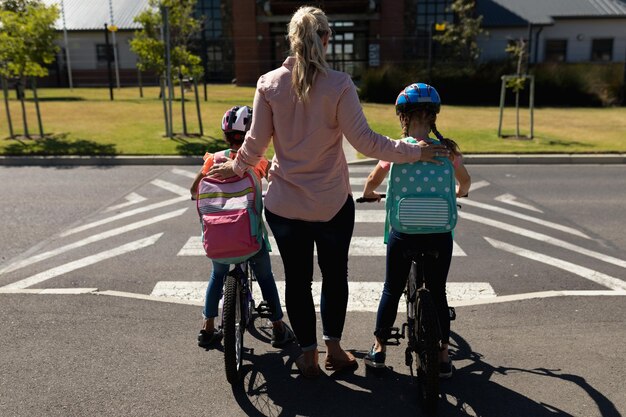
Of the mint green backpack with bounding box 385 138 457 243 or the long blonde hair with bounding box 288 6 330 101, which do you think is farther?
the mint green backpack with bounding box 385 138 457 243

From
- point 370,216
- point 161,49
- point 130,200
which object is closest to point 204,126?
point 161,49

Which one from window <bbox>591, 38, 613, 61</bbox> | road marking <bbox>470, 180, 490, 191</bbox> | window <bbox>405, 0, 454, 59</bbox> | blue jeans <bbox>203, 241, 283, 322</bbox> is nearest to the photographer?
blue jeans <bbox>203, 241, 283, 322</bbox>

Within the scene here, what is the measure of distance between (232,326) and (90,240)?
416 centimetres

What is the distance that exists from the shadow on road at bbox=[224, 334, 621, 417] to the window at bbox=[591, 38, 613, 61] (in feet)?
128

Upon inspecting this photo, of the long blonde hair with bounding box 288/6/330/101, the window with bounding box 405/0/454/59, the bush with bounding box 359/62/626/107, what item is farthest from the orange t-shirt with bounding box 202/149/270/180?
the window with bounding box 405/0/454/59

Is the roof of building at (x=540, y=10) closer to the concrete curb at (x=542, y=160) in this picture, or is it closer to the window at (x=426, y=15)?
the window at (x=426, y=15)

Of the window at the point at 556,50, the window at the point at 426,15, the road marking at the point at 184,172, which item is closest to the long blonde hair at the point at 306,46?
the road marking at the point at 184,172

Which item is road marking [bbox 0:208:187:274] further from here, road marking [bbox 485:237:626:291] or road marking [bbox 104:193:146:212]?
road marking [bbox 485:237:626:291]

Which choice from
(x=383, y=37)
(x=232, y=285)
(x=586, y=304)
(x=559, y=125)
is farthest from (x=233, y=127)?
(x=383, y=37)

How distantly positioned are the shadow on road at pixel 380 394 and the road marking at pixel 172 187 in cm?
608

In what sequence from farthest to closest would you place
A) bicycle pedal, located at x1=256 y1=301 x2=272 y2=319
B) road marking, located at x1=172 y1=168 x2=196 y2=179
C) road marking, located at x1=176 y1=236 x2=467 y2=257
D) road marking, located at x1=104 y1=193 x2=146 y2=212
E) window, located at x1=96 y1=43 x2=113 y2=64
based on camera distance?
window, located at x1=96 y1=43 x2=113 y2=64
road marking, located at x1=172 y1=168 x2=196 y2=179
road marking, located at x1=104 y1=193 x2=146 y2=212
road marking, located at x1=176 y1=236 x2=467 y2=257
bicycle pedal, located at x1=256 y1=301 x2=272 y2=319

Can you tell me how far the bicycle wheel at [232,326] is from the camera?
3.46 metres

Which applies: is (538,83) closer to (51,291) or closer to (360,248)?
(360,248)

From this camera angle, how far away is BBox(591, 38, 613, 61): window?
1460 inches
